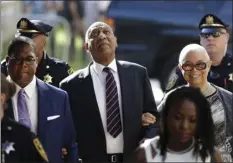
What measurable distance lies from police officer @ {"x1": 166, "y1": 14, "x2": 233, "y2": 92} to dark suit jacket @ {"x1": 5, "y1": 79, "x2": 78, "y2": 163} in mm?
1493

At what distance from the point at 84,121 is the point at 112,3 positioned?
22.5 feet

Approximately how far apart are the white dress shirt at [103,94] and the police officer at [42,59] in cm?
53

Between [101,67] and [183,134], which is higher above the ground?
[101,67]

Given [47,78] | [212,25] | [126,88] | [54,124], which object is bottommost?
[54,124]

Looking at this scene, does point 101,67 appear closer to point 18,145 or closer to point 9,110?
point 9,110

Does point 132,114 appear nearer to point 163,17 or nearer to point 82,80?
point 82,80

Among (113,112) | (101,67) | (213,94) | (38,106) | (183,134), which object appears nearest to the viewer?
(183,134)

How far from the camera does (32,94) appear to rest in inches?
265

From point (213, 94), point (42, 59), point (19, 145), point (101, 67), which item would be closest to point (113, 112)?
point (101, 67)

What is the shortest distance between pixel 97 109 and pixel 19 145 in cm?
139

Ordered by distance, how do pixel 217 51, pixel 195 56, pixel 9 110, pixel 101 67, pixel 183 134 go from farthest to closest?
pixel 217 51, pixel 101 67, pixel 195 56, pixel 9 110, pixel 183 134

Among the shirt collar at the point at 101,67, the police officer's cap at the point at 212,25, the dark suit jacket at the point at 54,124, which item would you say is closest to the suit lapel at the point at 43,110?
the dark suit jacket at the point at 54,124

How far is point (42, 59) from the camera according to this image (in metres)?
7.96

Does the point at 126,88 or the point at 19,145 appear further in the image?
the point at 126,88
